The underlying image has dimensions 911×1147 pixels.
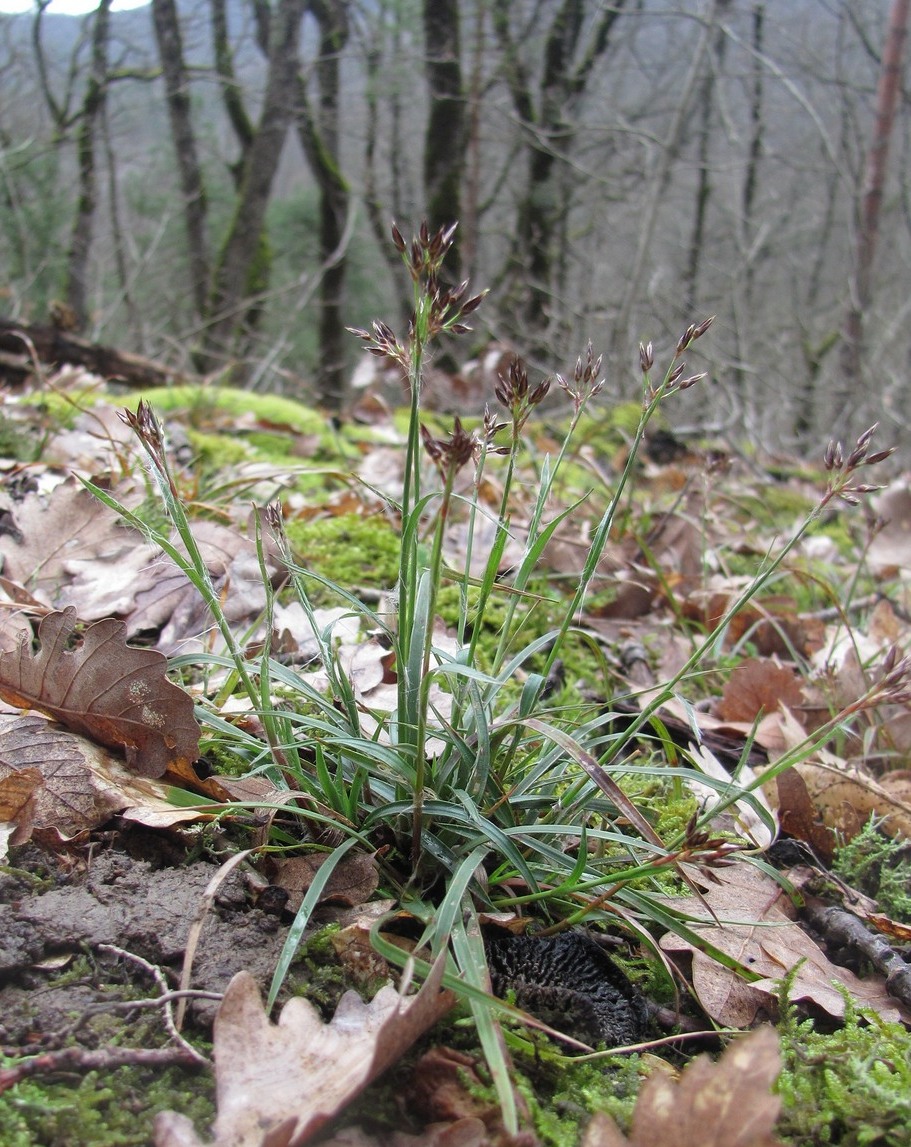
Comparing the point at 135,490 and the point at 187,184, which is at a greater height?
the point at 187,184

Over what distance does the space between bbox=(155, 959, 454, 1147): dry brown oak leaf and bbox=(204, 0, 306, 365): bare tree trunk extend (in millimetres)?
8934

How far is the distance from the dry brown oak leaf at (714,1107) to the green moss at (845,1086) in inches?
8.2

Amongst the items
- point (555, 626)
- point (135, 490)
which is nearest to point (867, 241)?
point (555, 626)

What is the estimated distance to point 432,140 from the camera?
34.0ft

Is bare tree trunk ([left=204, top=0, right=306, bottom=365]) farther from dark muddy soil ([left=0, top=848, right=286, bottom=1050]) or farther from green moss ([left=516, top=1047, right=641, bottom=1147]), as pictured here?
green moss ([left=516, top=1047, right=641, bottom=1147])

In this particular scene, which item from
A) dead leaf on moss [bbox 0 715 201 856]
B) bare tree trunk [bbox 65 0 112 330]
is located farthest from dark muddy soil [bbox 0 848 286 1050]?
bare tree trunk [bbox 65 0 112 330]

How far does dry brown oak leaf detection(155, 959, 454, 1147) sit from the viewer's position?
68cm

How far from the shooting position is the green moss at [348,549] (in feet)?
6.68

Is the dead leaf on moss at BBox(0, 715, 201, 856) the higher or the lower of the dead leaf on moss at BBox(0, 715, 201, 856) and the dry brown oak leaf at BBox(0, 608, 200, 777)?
the lower

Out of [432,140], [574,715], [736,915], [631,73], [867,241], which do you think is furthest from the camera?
[631,73]

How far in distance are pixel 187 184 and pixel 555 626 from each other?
41.1 feet

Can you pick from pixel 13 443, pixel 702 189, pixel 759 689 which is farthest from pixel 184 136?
pixel 759 689

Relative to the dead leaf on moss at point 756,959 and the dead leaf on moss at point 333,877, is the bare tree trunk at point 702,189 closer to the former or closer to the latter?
the dead leaf on moss at point 756,959

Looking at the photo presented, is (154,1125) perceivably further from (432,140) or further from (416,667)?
(432,140)
